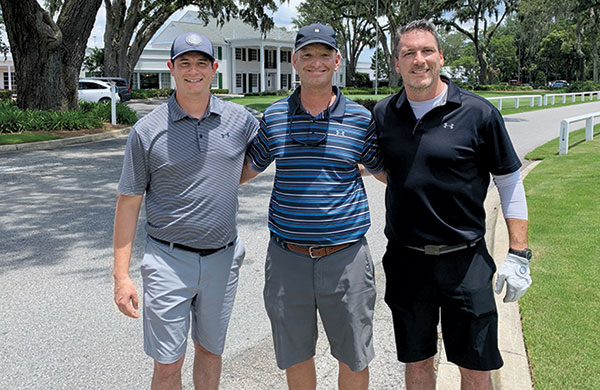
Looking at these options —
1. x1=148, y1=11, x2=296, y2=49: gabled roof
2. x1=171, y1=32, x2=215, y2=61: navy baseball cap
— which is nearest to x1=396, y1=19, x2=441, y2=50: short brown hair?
x1=171, y1=32, x2=215, y2=61: navy baseball cap

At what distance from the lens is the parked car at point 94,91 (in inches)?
1059

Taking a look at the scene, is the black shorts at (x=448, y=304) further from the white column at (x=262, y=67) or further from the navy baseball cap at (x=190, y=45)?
the white column at (x=262, y=67)

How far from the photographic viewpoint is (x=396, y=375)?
3645 mm

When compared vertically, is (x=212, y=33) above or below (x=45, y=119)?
above

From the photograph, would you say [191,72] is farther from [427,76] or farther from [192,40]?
[427,76]

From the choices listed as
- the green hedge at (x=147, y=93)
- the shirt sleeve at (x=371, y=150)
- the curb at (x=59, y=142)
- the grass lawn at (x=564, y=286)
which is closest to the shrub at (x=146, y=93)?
the green hedge at (x=147, y=93)

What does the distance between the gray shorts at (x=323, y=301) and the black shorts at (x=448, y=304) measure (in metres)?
0.18

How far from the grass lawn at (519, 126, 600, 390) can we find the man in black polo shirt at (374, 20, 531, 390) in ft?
2.96

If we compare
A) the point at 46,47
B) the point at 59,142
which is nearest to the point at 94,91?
the point at 46,47

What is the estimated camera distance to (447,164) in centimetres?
273

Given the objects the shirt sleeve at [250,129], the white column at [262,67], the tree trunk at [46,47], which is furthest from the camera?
the white column at [262,67]

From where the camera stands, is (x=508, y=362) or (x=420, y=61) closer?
(x=420, y=61)

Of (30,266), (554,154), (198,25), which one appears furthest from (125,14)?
(30,266)

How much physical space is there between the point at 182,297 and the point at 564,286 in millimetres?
3546
